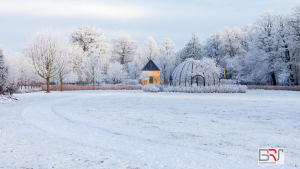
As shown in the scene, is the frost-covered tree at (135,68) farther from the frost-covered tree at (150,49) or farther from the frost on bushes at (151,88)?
the frost on bushes at (151,88)

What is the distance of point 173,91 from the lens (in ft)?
83.1

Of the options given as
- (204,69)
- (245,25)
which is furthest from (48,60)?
(245,25)

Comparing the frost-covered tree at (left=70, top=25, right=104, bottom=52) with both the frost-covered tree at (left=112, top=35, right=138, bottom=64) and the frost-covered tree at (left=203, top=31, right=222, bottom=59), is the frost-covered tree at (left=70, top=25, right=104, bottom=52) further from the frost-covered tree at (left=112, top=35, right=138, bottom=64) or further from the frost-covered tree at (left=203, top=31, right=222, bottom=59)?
the frost-covered tree at (left=203, top=31, right=222, bottom=59)

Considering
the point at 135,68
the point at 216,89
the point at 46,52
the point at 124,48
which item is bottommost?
the point at 216,89

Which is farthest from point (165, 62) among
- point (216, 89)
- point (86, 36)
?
point (216, 89)

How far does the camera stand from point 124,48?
54062 millimetres

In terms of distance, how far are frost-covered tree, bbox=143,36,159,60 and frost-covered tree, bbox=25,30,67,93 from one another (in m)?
29.7

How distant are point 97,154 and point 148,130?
2.21 meters

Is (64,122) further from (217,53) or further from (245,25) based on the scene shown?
(245,25)

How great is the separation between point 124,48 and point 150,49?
6.53 meters

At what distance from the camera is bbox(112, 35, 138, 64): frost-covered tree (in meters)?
53.1

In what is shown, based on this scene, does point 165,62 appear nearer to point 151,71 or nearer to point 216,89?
point 151,71

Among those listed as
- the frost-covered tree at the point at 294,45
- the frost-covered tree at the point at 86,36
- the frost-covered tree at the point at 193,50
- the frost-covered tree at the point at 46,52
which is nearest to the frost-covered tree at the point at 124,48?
the frost-covered tree at the point at 86,36

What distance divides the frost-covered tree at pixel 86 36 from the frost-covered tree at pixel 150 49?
11.8 meters
